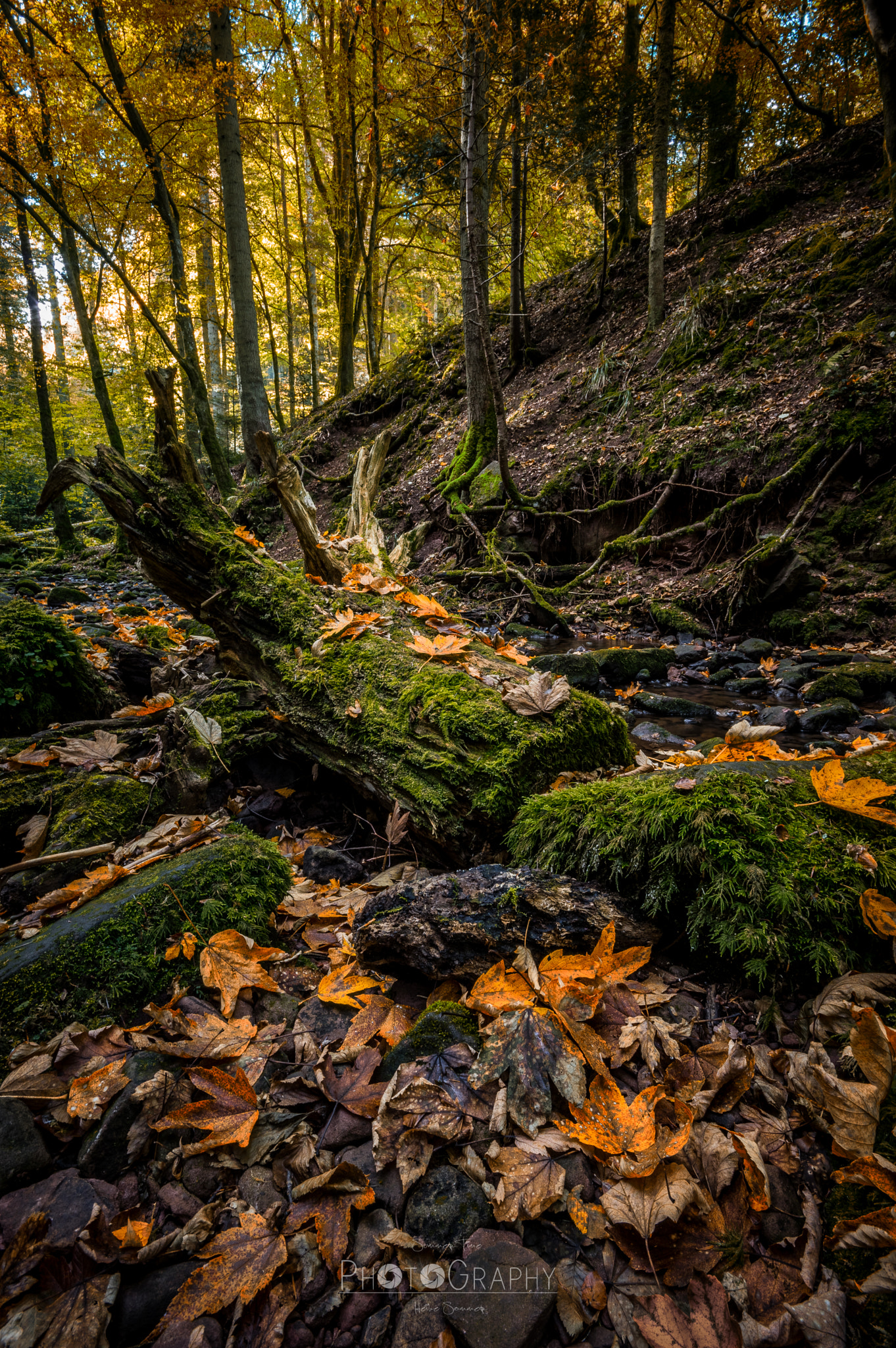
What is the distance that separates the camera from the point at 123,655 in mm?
4344

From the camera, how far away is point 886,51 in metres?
4.74

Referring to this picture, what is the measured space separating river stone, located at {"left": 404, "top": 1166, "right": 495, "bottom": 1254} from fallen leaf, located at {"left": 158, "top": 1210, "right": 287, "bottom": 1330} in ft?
0.81

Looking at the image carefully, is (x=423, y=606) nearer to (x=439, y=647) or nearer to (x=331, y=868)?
(x=439, y=647)

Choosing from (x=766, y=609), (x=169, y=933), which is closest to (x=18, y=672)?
(x=169, y=933)

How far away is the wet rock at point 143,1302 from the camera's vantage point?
0.91m

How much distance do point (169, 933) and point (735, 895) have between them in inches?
63.6

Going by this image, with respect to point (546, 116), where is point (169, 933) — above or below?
below

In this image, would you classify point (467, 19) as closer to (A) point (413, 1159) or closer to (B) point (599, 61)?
(B) point (599, 61)

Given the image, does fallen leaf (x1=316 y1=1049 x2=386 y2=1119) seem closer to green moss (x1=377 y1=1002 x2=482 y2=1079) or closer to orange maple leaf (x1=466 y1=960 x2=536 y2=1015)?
green moss (x1=377 y1=1002 x2=482 y2=1079)

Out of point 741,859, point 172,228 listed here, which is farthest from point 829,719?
point 172,228

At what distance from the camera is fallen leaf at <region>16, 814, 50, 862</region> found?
6.83 feet

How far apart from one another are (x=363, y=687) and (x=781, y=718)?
11.7 ft

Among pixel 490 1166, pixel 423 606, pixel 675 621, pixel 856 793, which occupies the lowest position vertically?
pixel 490 1166

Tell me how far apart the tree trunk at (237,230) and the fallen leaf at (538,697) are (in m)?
9.39
